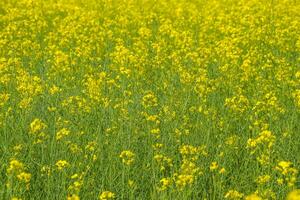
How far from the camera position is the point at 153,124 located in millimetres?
5922

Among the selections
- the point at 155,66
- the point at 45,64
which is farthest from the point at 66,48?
the point at 155,66

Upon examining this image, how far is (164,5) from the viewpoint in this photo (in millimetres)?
13328

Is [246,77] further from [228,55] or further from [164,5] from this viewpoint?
[164,5]

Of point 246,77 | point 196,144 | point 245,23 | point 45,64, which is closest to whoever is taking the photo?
point 196,144

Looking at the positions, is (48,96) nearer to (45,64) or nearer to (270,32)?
(45,64)

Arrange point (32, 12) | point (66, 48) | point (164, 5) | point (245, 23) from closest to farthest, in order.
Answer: point (66, 48)
point (245, 23)
point (32, 12)
point (164, 5)

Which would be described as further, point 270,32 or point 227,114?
point 270,32

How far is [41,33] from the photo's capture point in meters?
10.6

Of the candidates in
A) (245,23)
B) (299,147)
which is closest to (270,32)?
(245,23)

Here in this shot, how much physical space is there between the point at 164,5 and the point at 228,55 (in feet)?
19.3

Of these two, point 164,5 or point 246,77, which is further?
point 164,5

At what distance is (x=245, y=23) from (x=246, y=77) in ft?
11.3

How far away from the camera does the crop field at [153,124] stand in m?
4.50

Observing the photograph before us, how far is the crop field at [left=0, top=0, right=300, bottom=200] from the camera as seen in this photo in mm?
4500
